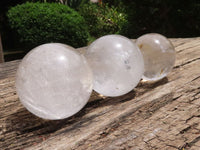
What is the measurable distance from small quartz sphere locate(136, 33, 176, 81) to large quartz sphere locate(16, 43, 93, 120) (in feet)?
2.42

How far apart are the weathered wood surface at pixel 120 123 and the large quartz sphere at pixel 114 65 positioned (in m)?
0.16

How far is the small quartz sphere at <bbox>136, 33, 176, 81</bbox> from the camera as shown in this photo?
1826mm

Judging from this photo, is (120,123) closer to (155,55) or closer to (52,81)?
Answer: (52,81)

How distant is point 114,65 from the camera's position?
4.98 ft

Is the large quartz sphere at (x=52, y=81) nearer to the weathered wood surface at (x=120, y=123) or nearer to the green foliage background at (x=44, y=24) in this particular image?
the weathered wood surface at (x=120, y=123)

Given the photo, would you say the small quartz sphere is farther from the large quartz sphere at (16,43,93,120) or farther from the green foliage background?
the green foliage background

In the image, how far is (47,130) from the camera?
131 centimetres

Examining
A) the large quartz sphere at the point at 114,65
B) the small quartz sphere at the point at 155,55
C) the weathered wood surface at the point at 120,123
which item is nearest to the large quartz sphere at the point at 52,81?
the weathered wood surface at the point at 120,123

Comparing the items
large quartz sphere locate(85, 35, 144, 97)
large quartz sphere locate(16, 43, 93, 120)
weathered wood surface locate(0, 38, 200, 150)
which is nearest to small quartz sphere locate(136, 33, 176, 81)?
weathered wood surface locate(0, 38, 200, 150)

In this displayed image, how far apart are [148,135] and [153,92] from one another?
2.06ft

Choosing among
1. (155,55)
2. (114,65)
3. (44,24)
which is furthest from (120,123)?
(44,24)

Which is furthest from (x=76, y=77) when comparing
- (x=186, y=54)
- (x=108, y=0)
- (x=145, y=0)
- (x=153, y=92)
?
(x=108, y=0)

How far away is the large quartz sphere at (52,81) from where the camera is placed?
117cm

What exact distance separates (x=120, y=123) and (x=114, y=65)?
0.41 meters
